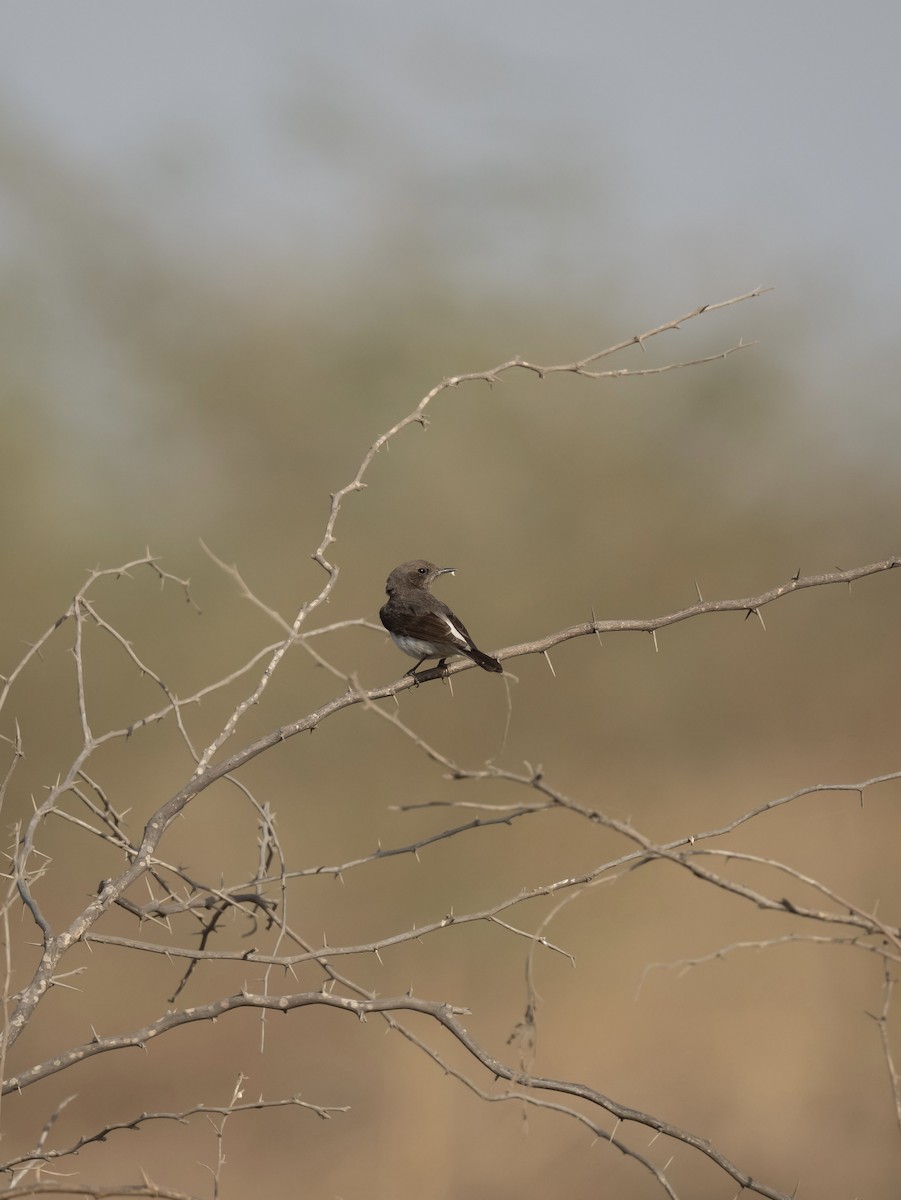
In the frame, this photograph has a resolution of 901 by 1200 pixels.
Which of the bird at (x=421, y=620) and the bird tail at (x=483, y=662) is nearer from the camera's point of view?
the bird tail at (x=483, y=662)

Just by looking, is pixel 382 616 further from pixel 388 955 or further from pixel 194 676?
pixel 388 955

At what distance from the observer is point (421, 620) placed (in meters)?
6.64

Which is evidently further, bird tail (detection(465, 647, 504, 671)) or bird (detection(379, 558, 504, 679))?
bird (detection(379, 558, 504, 679))

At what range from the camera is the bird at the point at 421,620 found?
6426 millimetres

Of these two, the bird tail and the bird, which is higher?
the bird

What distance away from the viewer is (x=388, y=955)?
52.9 ft

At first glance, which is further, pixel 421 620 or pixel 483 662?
pixel 421 620

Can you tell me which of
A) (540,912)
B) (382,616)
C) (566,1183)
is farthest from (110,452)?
(566,1183)

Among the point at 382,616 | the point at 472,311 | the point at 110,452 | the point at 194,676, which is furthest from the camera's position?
the point at 472,311

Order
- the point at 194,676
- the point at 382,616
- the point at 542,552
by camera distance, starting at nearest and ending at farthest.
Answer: the point at 382,616 → the point at 194,676 → the point at 542,552

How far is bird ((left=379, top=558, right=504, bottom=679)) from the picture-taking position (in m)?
6.43

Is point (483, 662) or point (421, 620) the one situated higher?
point (421, 620)

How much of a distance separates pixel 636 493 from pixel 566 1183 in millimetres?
8754

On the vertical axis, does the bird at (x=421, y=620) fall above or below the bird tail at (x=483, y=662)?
above
